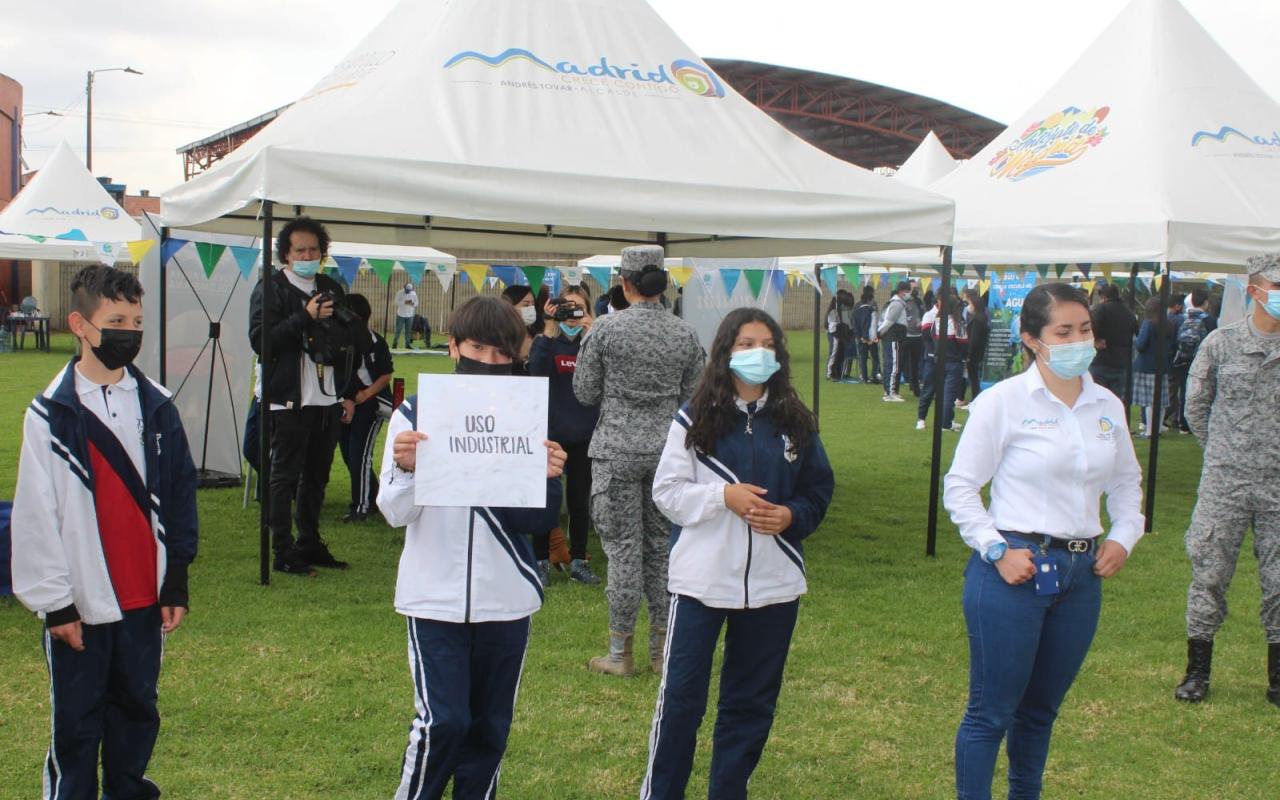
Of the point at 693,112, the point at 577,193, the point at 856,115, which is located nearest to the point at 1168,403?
the point at 693,112

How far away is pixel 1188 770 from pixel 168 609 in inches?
142

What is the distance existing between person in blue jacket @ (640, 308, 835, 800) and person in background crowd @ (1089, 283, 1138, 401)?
8.94 meters

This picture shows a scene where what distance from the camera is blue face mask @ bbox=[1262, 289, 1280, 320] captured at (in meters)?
4.62

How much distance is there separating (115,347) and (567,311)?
11.0ft

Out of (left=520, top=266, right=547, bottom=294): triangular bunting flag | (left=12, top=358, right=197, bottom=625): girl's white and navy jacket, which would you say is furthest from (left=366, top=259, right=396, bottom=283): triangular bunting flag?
(left=12, top=358, right=197, bottom=625): girl's white and navy jacket

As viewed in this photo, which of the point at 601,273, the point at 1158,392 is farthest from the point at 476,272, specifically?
the point at 1158,392

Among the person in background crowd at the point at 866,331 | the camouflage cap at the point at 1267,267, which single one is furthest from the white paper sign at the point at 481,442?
the person in background crowd at the point at 866,331

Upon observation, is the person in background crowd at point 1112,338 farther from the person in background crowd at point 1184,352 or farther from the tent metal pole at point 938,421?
the tent metal pole at point 938,421

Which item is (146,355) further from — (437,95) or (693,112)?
(693,112)

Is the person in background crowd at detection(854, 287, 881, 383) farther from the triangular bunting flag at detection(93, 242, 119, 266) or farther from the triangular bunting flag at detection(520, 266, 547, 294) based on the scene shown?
the triangular bunting flag at detection(93, 242, 119, 266)

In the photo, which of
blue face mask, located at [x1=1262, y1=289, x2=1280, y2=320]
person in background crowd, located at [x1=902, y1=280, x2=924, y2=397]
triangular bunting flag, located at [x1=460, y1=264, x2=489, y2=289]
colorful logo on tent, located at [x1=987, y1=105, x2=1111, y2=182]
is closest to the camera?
blue face mask, located at [x1=1262, y1=289, x2=1280, y2=320]

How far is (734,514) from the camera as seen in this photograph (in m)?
3.31

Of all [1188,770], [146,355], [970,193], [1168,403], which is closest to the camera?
[1188,770]

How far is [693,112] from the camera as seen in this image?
6914mm
